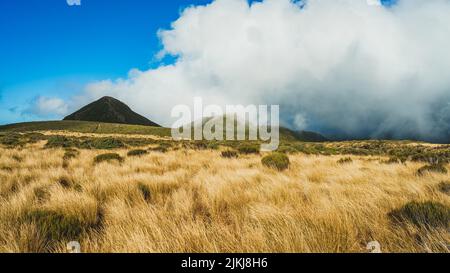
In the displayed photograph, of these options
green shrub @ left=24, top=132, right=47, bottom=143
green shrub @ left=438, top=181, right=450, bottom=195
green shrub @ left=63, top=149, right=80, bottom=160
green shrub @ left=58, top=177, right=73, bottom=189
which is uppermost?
green shrub @ left=24, top=132, right=47, bottom=143

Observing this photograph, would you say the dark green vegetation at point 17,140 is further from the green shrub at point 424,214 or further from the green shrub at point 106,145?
the green shrub at point 424,214

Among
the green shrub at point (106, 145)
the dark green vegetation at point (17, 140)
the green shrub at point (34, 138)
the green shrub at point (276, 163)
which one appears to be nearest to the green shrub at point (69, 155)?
the green shrub at point (106, 145)

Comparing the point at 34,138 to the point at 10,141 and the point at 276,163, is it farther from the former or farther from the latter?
the point at 276,163

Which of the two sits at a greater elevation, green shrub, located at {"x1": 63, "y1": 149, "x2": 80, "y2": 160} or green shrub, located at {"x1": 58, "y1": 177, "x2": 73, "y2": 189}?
green shrub, located at {"x1": 63, "y1": 149, "x2": 80, "y2": 160}

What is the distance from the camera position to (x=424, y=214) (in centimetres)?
329

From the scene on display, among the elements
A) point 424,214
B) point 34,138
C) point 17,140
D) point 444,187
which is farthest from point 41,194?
point 34,138

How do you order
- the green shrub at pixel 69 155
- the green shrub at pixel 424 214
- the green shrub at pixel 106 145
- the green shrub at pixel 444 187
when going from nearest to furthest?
the green shrub at pixel 424 214
the green shrub at pixel 444 187
the green shrub at pixel 69 155
the green shrub at pixel 106 145

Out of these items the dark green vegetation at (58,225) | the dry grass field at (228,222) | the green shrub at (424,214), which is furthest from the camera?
the green shrub at (424,214)

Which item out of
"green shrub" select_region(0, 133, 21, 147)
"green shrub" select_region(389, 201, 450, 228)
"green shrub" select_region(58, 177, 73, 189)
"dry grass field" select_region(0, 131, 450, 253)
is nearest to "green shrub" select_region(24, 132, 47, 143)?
"green shrub" select_region(0, 133, 21, 147)

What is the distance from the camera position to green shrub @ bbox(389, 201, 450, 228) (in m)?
3.08

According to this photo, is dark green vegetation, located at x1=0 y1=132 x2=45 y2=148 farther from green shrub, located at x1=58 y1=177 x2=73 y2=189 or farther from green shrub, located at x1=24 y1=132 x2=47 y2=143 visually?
green shrub, located at x1=58 y1=177 x2=73 y2=189

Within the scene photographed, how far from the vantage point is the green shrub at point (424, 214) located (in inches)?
121
